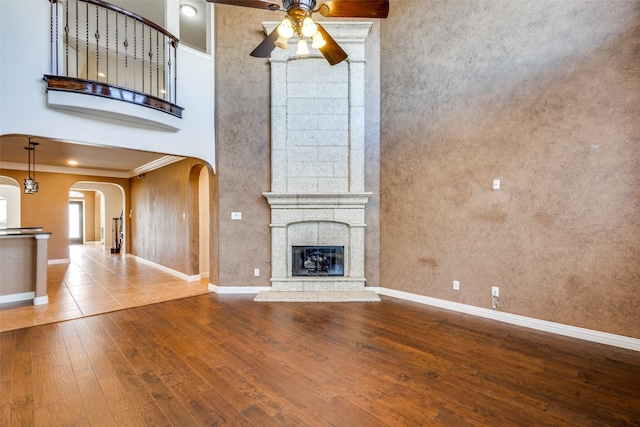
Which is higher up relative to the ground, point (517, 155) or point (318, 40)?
point (318, 40)

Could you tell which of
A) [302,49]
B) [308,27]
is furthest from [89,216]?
[308,27]

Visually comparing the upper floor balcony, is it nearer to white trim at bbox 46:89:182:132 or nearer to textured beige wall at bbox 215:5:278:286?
white trim at bbox 46:89:182:132

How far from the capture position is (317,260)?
4.49m

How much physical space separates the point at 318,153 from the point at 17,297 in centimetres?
466

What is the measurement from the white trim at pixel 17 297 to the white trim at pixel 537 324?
5232 mm

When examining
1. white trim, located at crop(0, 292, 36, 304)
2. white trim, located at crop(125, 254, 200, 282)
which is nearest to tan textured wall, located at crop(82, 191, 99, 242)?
white trim, located at crop(125, 254, 200, 282)

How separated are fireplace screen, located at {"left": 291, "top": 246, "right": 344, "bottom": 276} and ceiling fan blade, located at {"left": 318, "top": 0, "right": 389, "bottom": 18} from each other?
9.96ft

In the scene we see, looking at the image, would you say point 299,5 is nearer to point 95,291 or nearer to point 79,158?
point 95,291

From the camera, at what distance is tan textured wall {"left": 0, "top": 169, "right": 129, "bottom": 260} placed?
269 inches

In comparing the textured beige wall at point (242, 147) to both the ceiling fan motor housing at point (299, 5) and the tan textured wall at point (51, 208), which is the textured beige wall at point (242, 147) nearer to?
the ceiling fan motor housing at point (299, 5)

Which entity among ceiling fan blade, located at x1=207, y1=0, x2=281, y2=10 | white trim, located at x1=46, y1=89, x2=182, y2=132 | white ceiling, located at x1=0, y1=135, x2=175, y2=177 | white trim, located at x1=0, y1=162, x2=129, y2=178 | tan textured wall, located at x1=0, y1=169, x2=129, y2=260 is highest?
ceiling fan blade, located at x1=207, y1=0, x2=281, y2=10

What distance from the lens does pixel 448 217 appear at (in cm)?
373

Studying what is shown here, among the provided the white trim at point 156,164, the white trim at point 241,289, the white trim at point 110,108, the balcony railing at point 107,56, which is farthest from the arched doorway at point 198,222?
the balcony railing at point 107,56

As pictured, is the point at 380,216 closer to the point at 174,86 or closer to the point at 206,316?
the point at 206,316
